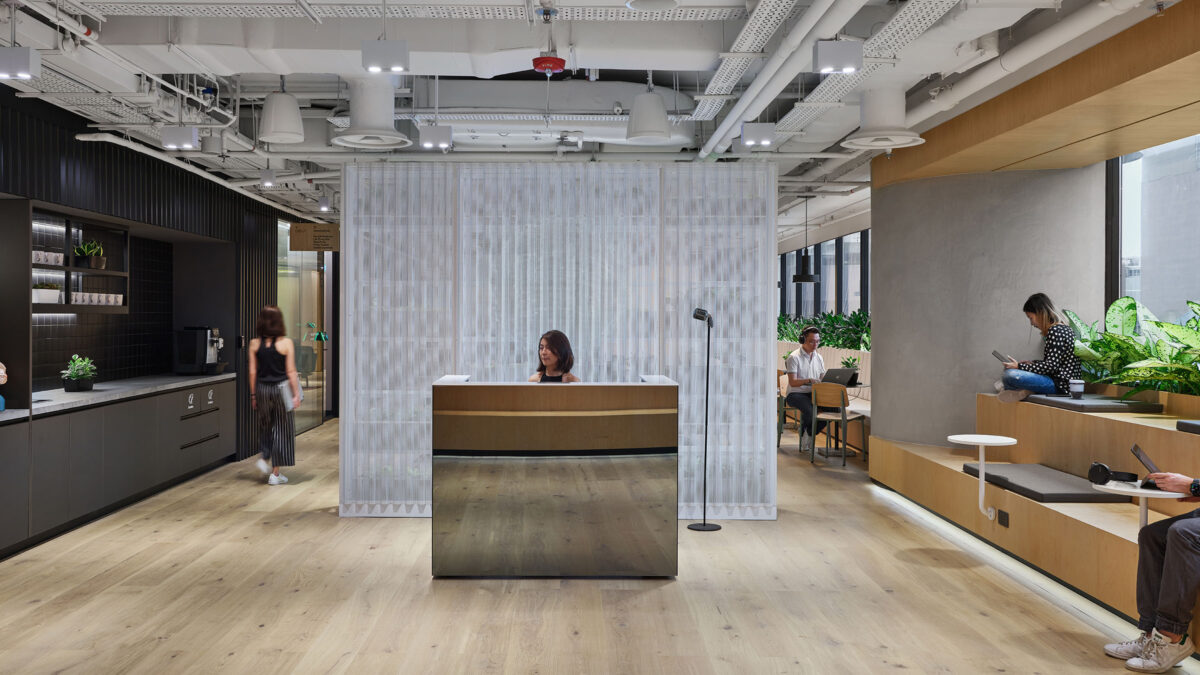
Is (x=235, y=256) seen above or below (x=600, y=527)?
above

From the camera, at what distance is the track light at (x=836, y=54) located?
15.1 ft

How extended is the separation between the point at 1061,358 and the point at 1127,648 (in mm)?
3016

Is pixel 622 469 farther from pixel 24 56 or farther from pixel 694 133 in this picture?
pixel 694 133

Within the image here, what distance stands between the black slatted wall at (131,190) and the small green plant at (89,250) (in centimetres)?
32

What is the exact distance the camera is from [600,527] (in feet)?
17.5

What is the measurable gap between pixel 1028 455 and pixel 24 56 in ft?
22.1

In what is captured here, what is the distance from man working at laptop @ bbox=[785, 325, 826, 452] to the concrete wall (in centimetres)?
195


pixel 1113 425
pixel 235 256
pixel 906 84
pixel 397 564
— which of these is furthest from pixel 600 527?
pixel 235 256

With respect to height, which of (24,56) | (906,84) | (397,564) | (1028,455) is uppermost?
(906,84)

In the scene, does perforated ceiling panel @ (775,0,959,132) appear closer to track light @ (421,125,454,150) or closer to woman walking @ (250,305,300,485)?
track light @ (421,125,454,150)

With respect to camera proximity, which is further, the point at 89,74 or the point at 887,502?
the point at 887,502

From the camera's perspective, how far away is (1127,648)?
161 inches

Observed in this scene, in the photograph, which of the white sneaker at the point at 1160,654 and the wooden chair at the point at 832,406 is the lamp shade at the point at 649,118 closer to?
the wooden chair at the point at 832,406

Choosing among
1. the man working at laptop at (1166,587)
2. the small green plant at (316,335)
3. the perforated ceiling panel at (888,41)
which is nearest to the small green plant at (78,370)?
the small green plant at (316,335)
